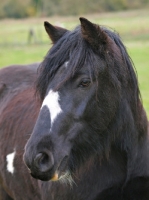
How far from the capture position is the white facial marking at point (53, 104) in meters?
3.86

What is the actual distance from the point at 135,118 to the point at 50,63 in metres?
0.90

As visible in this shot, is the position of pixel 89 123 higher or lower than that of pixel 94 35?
lower

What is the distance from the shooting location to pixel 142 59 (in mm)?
26328

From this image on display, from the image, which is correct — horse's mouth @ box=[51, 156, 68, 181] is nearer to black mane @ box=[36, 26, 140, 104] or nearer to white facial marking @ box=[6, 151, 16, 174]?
black mane @ box=[36, 26, 140, 104]

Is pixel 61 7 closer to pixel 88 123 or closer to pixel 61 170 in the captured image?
pixel 88 123

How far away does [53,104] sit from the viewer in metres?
3.89

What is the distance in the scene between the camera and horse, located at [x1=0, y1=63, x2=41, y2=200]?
17.6ft

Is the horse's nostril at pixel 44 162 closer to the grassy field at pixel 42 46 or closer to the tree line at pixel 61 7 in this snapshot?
the grassy field at pixel 42 46

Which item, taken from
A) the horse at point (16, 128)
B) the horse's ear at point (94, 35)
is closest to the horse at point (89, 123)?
the horse's ear at point (94, 35)

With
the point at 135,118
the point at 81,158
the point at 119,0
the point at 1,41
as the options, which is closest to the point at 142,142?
the point at 135,118

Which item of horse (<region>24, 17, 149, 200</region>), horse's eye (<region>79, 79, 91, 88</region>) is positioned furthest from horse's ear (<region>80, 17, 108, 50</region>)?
horse's eye (<region>79, 79, 91, 88</region>)

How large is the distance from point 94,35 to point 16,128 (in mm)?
1974

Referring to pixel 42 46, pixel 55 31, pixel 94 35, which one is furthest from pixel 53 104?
pixel 42 46

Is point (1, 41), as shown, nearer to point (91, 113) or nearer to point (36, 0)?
point (36, 0)
